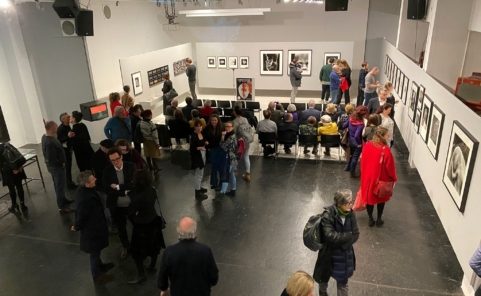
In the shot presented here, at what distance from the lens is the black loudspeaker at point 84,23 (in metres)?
7.94

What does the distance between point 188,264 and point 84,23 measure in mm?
7052

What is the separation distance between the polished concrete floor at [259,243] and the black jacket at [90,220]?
2.22ft

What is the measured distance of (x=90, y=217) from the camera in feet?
13.3

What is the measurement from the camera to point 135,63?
10109mm

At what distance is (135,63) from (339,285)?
28.0 ft

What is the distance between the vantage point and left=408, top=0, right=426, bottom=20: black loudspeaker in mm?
7395

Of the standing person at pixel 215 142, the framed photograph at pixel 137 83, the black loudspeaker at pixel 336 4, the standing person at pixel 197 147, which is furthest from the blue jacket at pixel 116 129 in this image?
the black loudspeaker at pixel 336 4

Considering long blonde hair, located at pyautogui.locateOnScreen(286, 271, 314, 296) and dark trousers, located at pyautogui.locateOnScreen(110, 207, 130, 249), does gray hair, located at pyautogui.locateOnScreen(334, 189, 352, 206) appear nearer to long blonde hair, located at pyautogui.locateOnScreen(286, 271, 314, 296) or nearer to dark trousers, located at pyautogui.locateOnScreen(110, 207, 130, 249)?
long blonde hair, located at pyautogui.locateOnScreen(286, 271, 314, 296)

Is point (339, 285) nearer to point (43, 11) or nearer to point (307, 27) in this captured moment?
A: point (43, 11)

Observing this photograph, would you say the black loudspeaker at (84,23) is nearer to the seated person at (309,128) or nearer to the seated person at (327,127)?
the seated person at (309,128)

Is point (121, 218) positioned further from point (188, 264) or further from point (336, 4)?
point (336, 4)

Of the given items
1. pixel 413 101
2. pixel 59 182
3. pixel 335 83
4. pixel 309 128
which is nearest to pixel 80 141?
pixel 59 182

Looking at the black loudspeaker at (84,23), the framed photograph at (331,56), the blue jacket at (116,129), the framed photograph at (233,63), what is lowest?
the blue jacket at (116,129)

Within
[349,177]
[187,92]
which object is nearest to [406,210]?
[349,177]
